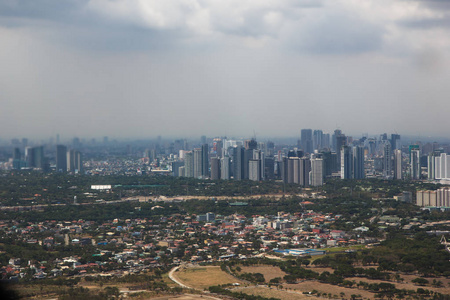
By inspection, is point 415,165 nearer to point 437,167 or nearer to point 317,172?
point 437,167

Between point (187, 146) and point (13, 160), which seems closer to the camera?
point (13, 160)

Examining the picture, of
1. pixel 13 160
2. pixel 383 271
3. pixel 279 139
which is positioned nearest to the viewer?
pixel 383 271

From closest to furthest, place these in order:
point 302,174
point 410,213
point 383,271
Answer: point 383,271 → point 410,213 → point 302,174

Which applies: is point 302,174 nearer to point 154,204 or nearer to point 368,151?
point 154,204

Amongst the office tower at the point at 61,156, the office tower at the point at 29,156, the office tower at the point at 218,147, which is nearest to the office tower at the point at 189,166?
the office tower at the point at 218,147

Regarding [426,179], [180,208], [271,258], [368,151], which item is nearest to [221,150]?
[368,151]

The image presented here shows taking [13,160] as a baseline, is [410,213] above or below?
below
